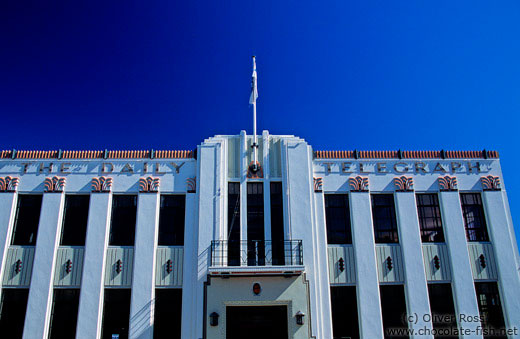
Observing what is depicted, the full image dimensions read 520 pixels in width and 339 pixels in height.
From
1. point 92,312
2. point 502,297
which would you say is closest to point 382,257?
point 502,297

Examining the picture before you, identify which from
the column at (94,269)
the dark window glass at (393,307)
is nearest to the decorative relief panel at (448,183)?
the dark window glass at (393,307)

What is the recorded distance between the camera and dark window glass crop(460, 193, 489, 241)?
17.2m

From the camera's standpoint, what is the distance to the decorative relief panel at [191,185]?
674 inches

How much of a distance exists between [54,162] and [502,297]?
1877cm

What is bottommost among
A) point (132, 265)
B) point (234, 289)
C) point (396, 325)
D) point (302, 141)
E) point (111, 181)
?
point (396, 325)

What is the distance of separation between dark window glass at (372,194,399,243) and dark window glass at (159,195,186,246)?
789 cm

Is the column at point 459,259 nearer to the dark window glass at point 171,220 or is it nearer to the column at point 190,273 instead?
the column at point 190,273

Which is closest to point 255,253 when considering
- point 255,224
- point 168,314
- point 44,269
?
point 255,224

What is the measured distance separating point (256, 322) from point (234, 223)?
150 inches

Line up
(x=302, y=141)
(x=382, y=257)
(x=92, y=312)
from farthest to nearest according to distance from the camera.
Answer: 1. (x=302, y=141)
2. (x=382, y=257)
3. (x=92, y=312)

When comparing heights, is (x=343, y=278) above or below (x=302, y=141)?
below

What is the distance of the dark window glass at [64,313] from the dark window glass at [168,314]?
9.90 ft

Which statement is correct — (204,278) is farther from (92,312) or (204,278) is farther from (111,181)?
(111,181)

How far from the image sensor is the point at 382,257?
16.6 metres
